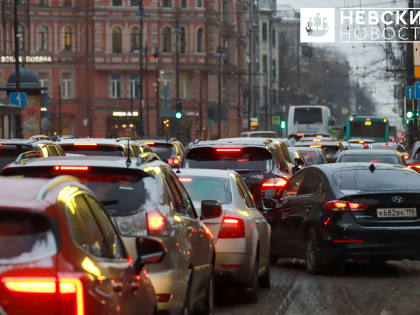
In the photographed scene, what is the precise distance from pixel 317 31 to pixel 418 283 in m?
50.5

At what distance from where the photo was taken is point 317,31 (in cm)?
6412

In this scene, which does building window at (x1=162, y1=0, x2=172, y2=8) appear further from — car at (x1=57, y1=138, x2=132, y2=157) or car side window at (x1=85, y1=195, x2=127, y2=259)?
car side window at (x1=85, y1=195, x2=127, y2=259)

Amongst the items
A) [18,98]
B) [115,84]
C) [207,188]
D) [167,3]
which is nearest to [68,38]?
[115,84]

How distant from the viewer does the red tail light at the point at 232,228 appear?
12328 millimetres

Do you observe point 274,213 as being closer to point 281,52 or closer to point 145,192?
point 145,192

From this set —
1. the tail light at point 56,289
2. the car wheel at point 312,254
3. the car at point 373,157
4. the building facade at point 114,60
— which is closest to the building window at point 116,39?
the building facade at point 114,60

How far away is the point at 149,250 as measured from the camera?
7.02 meters

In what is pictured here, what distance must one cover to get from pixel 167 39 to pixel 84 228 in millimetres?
94310

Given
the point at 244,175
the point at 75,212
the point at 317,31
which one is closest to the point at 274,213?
the point at 244,175

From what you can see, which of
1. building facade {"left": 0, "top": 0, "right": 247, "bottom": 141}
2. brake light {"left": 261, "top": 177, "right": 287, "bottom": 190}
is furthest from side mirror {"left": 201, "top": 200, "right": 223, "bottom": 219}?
building facade {"left": 0, "top": 0, "right": 247, "bottom": 141}

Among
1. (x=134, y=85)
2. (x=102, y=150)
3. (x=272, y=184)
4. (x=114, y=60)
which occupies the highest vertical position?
(x=114, y=60)

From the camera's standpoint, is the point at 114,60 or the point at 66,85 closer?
the point at 114,60

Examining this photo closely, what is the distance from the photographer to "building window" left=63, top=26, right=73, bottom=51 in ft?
324

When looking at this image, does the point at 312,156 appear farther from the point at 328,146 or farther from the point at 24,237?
the point at 24,237
